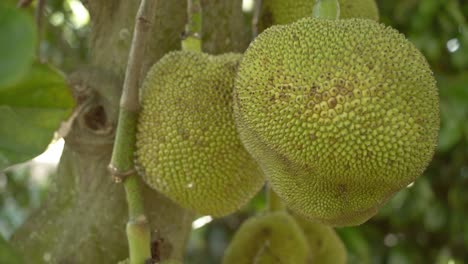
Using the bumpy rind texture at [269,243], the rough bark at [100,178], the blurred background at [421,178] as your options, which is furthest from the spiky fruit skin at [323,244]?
the blurred background at [421,178]

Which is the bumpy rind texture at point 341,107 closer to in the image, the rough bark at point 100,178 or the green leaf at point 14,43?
the rough bark at point 100,178

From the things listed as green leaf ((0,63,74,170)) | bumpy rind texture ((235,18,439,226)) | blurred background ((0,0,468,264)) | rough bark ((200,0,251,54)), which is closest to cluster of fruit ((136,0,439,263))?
bumpy rind texture ((235,18,439,226))

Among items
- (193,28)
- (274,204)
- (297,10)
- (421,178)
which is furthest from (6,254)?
(421,178)

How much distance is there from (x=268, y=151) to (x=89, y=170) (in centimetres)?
30

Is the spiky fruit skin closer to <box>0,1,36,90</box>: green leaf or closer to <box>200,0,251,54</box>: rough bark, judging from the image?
<box>200,0,251,54</box>: rough bark

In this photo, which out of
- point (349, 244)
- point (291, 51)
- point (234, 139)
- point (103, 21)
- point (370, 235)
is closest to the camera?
point (291, 51)

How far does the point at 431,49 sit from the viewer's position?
5.71 ft

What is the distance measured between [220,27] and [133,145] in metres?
0.26

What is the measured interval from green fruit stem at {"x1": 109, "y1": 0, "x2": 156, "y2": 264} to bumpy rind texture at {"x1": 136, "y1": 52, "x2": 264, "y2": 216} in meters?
0.01

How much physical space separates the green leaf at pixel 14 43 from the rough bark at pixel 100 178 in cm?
46

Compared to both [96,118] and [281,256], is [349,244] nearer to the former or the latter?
[281,256]

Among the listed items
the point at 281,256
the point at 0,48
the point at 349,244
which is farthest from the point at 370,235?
the point at 0,48

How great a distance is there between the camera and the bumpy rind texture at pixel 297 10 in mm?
1018

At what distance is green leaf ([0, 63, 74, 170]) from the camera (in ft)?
2.07
